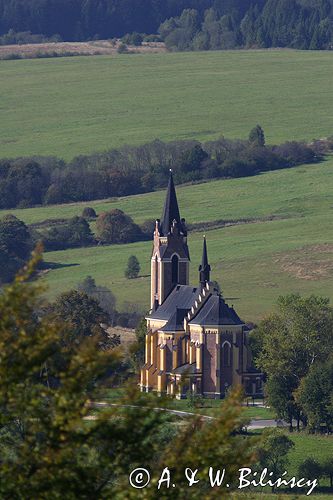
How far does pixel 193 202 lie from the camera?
13850 centimetres

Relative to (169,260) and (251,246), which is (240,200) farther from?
(169,260)

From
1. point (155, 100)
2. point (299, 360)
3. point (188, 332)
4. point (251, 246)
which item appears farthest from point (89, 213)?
point (299, 360)

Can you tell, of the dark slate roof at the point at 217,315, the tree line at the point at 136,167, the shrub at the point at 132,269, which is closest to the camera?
the dark slate roof at the point at 217,315

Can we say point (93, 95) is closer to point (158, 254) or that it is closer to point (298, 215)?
point (298, 215)

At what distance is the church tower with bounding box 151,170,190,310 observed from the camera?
95562 millimetres

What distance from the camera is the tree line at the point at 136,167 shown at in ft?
486

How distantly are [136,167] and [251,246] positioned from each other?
3392 cm

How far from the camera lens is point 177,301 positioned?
310 ft

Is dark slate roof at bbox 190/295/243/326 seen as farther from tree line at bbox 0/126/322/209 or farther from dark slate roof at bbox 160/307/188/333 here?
tree line at bbox 0/126/322/209

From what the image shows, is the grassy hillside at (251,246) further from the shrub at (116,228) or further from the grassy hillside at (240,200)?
the shrub at (116,228)

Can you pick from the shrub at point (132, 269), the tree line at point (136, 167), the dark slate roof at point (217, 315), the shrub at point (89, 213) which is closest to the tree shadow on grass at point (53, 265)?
the shrub at point (132, 269)

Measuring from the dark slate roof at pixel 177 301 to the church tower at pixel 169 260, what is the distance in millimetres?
543

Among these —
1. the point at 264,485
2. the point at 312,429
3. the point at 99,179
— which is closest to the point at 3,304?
the point at 264,485

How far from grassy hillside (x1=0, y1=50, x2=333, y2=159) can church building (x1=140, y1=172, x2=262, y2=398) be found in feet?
204
